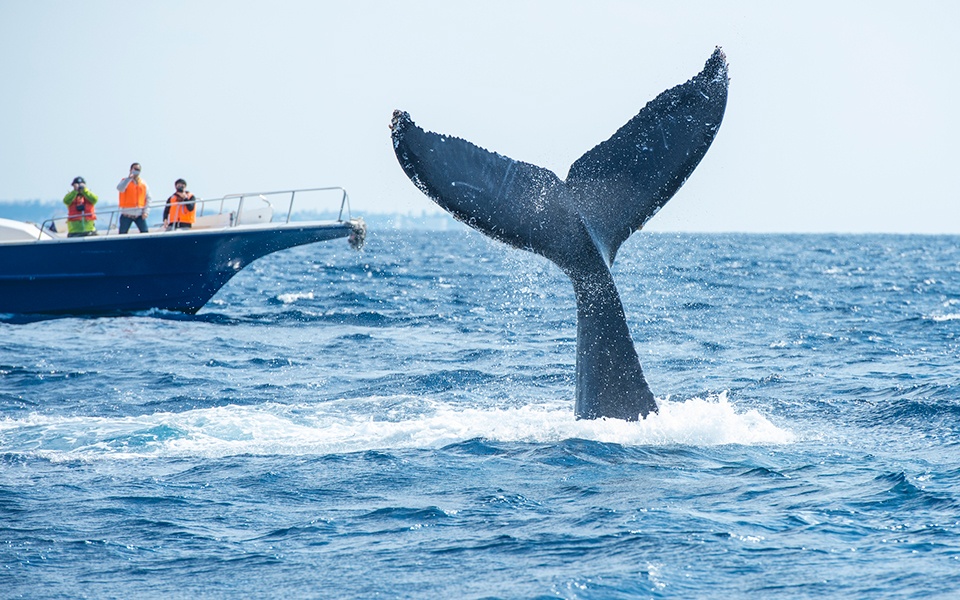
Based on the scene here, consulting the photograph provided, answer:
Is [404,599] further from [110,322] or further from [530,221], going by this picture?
[110,322]

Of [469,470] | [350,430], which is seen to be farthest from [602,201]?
[350,430]

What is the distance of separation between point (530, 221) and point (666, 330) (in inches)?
417

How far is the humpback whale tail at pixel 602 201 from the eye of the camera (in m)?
7.51

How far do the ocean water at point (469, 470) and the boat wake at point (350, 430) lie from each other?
3 cm

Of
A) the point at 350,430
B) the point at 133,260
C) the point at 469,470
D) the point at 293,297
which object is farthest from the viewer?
the point at 293,297

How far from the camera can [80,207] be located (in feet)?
67.1

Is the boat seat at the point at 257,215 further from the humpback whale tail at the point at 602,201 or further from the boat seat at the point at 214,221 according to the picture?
the humpback whale tail at the point at 602,201

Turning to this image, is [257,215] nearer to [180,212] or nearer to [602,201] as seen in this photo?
[180,212]

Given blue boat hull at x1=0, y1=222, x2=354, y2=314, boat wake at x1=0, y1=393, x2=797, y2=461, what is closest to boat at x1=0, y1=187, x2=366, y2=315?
blue boat hull at x1=0, y1=222, x2=354, y2=314

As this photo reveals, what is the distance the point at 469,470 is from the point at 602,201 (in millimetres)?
2039

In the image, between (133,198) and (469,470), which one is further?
(133,198)

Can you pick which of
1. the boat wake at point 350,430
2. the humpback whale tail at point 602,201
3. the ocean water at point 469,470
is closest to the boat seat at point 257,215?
the ocean water at point 469,470

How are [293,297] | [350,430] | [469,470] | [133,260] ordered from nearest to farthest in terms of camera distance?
[469,470] < [350,430] < [133,260] < [293,297]

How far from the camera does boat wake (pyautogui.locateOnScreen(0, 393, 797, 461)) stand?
891 centimetres
